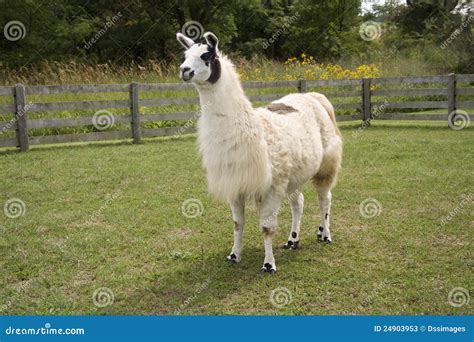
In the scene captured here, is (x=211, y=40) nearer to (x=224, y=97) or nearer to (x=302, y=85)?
(x=224, y=97)

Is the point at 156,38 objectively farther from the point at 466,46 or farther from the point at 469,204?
the point at 469,204

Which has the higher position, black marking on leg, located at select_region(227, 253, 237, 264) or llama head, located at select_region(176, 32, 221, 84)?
llama head, located at select_region(176, 32, 221, 84)

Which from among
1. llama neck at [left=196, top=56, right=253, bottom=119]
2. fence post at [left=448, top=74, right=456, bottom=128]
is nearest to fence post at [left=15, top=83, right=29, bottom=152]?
llama neck at [left=196, top=56, right=253, bottom=119]

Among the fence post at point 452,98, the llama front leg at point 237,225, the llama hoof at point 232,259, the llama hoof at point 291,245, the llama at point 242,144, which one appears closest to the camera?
the llama at point 242,144

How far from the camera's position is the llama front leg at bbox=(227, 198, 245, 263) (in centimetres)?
451

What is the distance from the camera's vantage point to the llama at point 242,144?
163 inches

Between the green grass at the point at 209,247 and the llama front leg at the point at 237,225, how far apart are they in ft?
0.33

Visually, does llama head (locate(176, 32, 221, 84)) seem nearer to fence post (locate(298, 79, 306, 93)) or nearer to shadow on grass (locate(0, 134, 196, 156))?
shadow on grass (locate(0, 134, 196, 156))

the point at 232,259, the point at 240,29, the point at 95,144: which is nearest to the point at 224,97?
the point at 232,259

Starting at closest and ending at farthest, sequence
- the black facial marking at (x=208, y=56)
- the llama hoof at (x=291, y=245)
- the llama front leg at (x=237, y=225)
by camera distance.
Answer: the black facial marking at (x=208, y=56) → the llama front leg at (x=237, y=225) → the llama hoof at (x=291, y=245)

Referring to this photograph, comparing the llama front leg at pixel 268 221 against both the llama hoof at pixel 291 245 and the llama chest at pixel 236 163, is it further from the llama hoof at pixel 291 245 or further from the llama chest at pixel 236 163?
the llama hoof at pixel 291 245

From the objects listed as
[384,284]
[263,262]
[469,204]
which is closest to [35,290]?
[263,262]

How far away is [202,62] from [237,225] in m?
1.51

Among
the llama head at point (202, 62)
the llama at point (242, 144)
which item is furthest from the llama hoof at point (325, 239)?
the llama head at point (202, 62)
